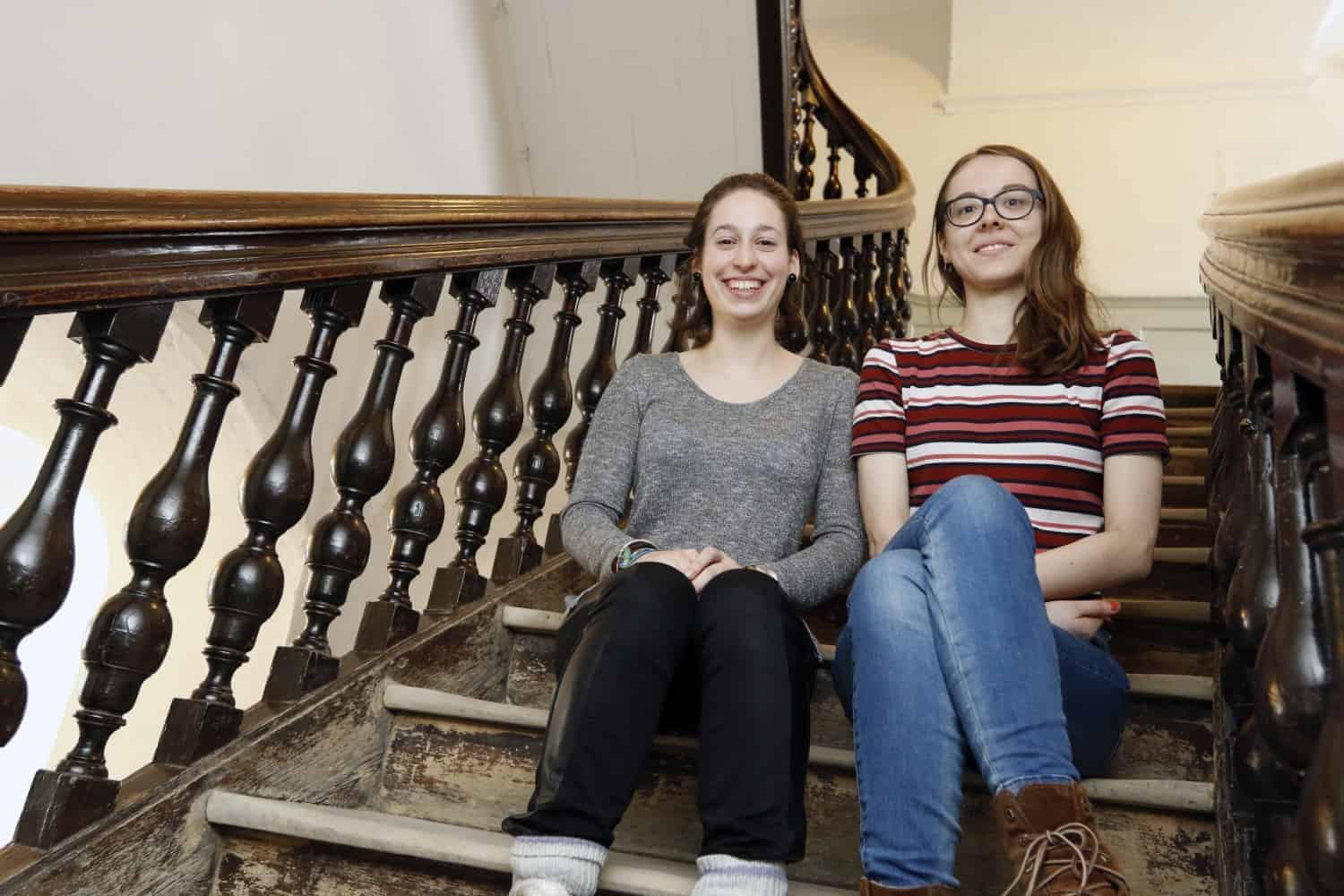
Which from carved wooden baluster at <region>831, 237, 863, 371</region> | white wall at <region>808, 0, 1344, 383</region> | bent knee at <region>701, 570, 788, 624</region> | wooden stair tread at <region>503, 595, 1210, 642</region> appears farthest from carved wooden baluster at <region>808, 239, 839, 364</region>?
white wall at <region>808, 0, 1344, 383</region>

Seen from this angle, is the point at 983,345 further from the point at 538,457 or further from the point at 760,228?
the point at 538,457

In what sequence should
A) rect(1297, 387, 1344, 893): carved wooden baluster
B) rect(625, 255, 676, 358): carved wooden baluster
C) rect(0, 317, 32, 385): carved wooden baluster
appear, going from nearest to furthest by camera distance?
rect(1297, 387, 1344, 893): carved wooden baluster
rect(0, 317, 32, 385): carved wooden baluster
rect(625, 255, 676, 358): carved wooden baluster

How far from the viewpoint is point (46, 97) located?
86.9 inches

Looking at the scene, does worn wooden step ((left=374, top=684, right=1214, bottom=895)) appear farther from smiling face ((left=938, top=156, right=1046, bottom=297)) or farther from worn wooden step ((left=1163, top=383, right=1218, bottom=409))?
worn wooden step ((left=1163, top=383, right=1218, bottom=409))

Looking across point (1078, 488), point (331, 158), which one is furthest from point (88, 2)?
point (1078, 488)

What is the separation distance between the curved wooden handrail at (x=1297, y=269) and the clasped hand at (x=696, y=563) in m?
0.66

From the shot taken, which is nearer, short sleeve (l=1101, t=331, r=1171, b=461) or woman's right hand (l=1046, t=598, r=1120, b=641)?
woman's right hand (l=1046, t=598, r=1120, b=641)

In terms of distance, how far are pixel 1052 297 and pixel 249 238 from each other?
107 cm

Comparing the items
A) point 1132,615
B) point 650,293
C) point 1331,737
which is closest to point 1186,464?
point 1132,615

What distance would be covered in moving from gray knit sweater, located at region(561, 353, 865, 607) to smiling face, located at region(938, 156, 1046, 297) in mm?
247

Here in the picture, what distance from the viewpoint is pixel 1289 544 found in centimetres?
76

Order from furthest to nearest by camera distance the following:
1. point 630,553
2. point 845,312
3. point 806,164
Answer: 1. point 806,164
2. point 845,312
3. point 630,553

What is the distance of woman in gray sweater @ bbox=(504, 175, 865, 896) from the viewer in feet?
3.70

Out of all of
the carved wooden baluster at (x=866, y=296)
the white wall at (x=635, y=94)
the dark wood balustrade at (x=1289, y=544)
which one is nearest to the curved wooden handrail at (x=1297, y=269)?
the dark wood balustrade at (x=1289, y=544)
